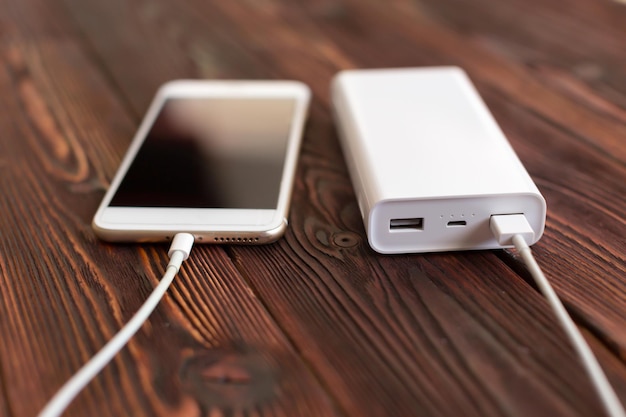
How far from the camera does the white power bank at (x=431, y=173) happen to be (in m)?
0.47

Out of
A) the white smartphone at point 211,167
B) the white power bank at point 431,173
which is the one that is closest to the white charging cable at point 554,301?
the white power bank at point 431,173

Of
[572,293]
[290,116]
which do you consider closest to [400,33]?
[290,116]

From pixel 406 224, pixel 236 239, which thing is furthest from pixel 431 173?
pixel 236 239

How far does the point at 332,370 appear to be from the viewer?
396mm

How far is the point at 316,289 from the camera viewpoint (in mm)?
461

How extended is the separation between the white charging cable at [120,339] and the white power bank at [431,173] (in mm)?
149

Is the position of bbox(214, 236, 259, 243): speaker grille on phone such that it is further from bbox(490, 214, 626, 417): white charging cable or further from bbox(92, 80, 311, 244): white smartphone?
bbox(490, 214, 626, 417): white charging cable

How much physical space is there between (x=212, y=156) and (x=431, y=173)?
0.73 feet

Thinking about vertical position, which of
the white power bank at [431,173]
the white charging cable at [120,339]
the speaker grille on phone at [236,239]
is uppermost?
the white power bank at [431,173]

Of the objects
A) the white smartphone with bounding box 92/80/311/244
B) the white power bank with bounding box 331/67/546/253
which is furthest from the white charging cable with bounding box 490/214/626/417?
the white smartphone with bounding box 92/80/311/244

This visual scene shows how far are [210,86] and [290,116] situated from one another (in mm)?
119

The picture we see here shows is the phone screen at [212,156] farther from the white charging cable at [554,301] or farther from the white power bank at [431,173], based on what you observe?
the white charging cable at [554,301]

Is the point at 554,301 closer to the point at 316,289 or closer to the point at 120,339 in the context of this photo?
the point at 316,289

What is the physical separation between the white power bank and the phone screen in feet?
0.27
